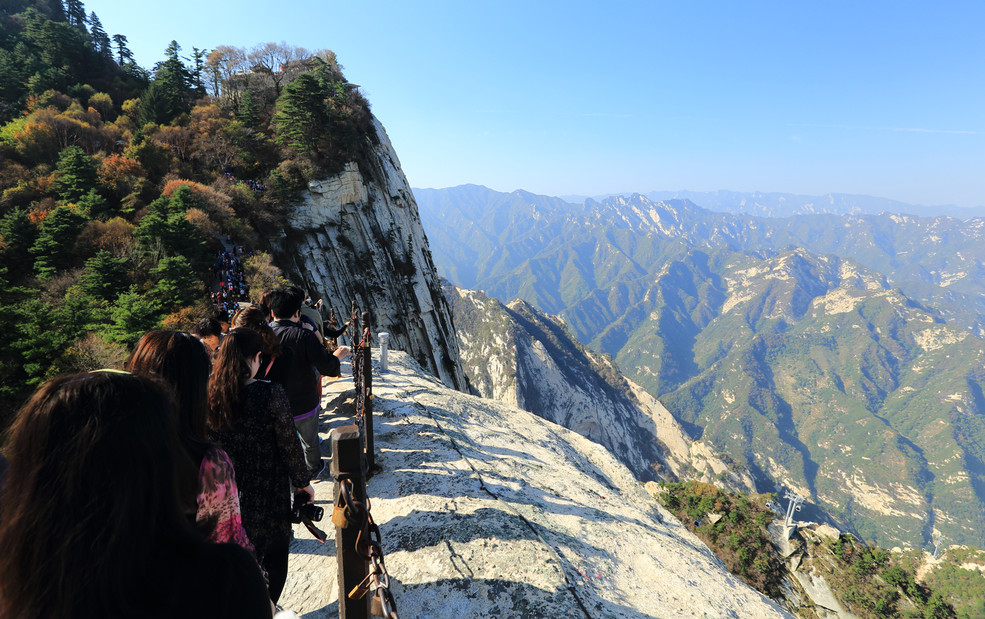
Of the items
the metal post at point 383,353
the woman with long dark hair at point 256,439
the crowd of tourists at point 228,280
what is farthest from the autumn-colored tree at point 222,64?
the woman with long dark hair at point 256,439

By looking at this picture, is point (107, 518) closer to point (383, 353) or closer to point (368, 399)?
point (368, 399)

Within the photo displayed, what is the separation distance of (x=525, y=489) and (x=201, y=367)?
6.41 m

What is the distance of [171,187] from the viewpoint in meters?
21.8

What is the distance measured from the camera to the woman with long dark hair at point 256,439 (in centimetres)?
318

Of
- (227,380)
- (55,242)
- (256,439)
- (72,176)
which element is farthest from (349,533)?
(72,176)

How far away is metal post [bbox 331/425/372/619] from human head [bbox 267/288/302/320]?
313 centimetres

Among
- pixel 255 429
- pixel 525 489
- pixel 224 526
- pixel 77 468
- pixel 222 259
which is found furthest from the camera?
pixel 222 259

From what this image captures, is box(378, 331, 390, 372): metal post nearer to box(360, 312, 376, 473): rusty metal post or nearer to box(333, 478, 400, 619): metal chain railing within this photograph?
box(360, 312, 376, 473): rusty metal post

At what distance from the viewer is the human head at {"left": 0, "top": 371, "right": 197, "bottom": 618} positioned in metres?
1.16

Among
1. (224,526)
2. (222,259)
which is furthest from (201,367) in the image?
(222,259)

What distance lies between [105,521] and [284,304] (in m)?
4.59

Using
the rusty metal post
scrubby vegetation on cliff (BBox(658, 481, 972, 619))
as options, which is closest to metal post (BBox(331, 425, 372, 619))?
the rusty metal post

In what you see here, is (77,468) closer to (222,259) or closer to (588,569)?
(588,569)

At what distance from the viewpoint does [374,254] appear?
98.1 ft
